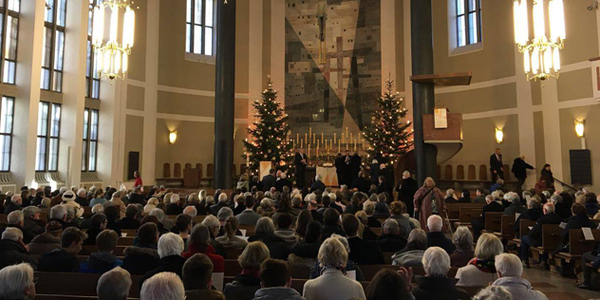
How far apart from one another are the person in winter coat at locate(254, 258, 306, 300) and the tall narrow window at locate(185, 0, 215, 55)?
65.3 ft

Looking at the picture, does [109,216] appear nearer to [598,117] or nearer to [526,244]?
[526,244]

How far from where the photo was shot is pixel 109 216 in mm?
6863

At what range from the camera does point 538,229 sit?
26.1ft

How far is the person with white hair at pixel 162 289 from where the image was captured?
2576 mm

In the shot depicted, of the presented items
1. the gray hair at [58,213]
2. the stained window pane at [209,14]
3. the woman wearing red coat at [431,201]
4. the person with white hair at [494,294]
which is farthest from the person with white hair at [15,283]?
the stained window pane at [209,14]

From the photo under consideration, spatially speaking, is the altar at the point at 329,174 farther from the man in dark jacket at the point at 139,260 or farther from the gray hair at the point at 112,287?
the gray hair at the point at 112,287

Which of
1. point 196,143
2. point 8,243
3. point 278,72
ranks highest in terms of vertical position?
point 278,72

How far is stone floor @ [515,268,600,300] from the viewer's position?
6430 millimetres

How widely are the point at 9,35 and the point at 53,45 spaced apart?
182cm

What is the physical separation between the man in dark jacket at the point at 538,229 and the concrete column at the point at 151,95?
15.2m

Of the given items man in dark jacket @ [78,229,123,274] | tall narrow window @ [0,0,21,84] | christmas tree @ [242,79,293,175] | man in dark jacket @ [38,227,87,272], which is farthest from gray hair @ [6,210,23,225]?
christmas tree @ [242,79,293,175]

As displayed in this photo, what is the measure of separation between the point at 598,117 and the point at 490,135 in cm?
430

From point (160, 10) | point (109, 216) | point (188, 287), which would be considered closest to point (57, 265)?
point (188, 287)

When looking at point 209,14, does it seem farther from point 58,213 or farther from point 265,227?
point 265,227
